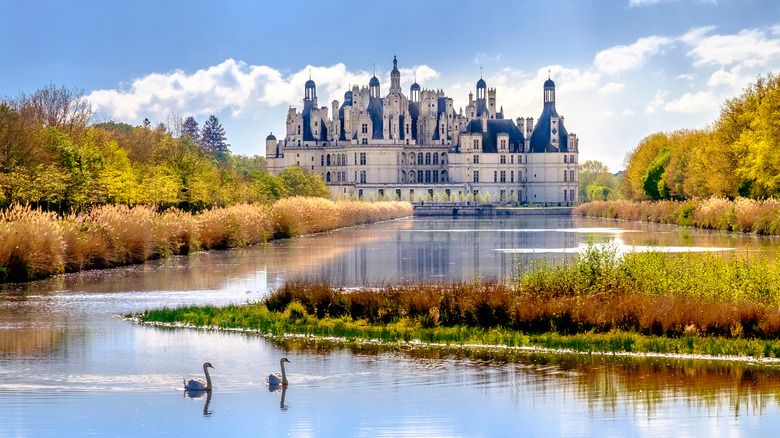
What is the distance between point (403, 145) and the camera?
162m

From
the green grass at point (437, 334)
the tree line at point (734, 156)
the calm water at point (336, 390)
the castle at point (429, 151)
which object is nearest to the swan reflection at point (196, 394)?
the calm water at point (336, 390)

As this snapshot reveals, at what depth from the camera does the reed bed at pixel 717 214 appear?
162 ft

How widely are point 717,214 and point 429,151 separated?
357 feet

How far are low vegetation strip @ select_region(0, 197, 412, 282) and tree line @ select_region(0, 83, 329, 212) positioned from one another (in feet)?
8.66

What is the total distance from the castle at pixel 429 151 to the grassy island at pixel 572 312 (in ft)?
454

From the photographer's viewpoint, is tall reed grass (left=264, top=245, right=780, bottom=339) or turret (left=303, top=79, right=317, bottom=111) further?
turret (left=303, top=79, right=317, bottom=111)

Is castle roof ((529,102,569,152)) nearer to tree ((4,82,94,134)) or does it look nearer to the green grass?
tree ((4,82,94,134))

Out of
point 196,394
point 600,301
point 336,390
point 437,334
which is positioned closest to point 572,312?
point 600,301

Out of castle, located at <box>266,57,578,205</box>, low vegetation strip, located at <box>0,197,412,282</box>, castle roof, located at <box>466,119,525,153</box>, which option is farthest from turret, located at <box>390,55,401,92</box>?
low vegetation strip, located at <box>0,197,412,282</box>

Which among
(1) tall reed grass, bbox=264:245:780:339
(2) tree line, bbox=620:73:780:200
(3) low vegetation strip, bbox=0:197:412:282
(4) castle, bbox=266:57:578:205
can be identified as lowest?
(1) tall reed grass, bbox=264:245:780:339

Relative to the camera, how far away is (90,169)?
154 feet

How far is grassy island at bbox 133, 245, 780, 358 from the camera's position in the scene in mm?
15781

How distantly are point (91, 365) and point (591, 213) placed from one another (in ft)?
318

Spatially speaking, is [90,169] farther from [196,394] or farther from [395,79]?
[395,79]
